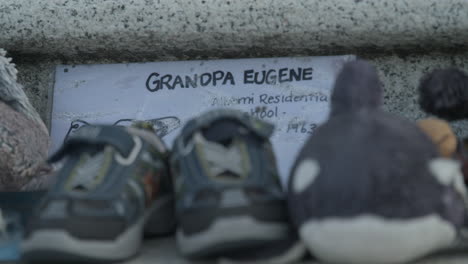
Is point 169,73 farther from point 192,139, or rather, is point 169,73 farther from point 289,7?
point 192,139

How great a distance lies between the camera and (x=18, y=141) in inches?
62.5

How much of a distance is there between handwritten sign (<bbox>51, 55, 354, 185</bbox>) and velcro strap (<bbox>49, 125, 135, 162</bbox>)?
0.51 m

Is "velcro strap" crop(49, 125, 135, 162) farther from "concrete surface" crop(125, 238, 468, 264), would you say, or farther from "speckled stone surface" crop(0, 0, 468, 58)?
"speckled stone surface" crop(0, 0, 468, 58)

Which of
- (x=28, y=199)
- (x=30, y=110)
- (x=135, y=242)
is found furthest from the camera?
(x=30, y=110)

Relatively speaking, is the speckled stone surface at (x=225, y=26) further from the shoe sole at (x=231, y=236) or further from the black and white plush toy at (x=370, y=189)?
the shoe sole at (x=231, y=236)

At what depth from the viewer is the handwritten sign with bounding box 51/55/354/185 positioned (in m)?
1.77

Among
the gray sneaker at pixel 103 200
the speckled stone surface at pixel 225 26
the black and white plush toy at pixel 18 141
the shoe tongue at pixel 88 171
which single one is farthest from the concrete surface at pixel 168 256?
the speckled stone surface at pixel 225 26

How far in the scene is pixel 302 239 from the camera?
110 cm

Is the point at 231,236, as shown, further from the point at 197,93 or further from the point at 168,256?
the point at 197,93

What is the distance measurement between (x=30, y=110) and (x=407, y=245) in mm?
1058

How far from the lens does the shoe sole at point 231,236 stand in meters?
1.07

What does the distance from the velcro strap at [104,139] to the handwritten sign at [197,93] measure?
1.67 ft

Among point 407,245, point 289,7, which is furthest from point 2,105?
point 407,245

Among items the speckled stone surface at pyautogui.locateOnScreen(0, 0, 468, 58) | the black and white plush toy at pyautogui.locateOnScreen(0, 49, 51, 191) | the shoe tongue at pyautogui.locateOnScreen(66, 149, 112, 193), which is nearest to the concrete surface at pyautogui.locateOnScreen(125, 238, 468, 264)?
the shoe tongue at pyautogui.locateOnScreen(66, 149, 112, 193)
